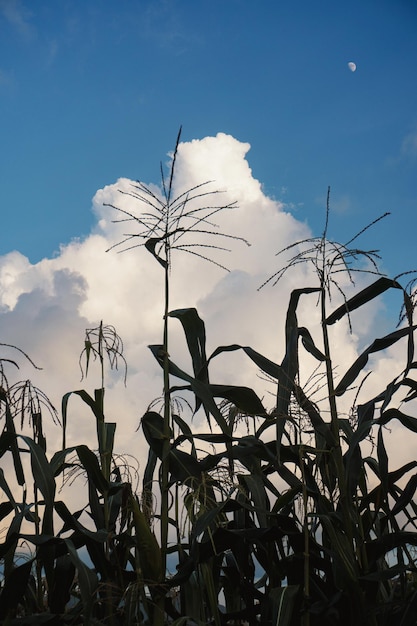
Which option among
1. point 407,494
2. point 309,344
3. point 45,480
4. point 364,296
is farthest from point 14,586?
point 364,296

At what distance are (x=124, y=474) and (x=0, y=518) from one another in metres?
0.46

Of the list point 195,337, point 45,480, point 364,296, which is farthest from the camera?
point 364,296

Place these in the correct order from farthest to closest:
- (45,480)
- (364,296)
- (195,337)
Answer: (364,296) < (195,337) < (45,480)

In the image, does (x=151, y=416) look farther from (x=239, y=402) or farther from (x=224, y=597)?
(x=224, y=597)

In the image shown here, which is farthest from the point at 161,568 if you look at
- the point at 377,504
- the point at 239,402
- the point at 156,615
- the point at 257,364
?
the point at 377,504

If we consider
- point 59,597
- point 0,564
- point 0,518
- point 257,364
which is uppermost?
point 257,364

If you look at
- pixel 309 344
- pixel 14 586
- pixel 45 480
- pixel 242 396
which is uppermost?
pixel 309 344

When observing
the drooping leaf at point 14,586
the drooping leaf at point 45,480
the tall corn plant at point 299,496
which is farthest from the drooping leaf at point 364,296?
the drooping leaf at point 14,586

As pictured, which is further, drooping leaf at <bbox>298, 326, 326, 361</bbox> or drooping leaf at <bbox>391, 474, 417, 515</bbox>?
drooping leaf at <bbox>391, 474, 417, 515</bbox>

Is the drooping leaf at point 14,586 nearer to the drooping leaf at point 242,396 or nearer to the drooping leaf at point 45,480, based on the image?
the drooping leaf at point 45,480

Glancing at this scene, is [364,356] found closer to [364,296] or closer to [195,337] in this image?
[364,296]

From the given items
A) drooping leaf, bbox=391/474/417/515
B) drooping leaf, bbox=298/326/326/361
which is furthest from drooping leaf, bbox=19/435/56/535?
drooping leaf, bbox=391/474/417/515

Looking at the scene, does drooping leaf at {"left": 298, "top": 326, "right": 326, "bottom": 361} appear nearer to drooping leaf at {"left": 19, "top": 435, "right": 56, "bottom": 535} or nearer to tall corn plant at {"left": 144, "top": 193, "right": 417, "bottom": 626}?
tall corn plant at {"left": 144, "top": 193, "right": 417, "bottom": 626}

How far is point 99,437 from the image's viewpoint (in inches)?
86.7
